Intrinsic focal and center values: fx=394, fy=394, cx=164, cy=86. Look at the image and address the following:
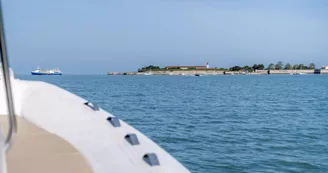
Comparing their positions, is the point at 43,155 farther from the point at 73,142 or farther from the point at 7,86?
the point at 7,86

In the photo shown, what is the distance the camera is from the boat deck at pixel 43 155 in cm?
199

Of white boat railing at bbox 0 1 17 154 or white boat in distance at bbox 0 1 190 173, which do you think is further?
white boat in distance at bbox 0 1 190 173

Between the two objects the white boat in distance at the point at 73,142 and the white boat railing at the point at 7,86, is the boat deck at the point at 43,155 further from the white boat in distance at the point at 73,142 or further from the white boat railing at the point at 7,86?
the white boat railing at the point at 7,86

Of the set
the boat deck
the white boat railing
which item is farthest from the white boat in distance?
the white boat railing

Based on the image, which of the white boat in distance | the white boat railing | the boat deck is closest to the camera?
the white boat railing

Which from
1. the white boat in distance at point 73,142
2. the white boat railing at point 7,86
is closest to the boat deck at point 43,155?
the white boat in distance at point 73,142

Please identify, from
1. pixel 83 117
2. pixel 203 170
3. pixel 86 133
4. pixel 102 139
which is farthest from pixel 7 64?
Result: pixel 203 170

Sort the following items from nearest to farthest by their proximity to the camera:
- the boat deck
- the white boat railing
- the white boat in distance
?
1. the white boat railing
2. the white boat in distance
3. the boat deck

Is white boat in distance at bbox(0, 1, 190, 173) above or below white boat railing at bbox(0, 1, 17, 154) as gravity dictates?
below

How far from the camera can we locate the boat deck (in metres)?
1.99

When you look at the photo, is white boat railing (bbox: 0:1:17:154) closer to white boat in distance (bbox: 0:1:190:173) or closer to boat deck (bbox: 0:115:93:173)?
white boat in distance (bbox: 0:1:190:173)

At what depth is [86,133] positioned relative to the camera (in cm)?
207

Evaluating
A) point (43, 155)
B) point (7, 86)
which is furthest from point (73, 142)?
point (7, 86)

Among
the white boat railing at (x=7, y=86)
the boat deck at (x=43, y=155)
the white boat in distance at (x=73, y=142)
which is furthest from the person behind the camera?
the boat deck at (x=43, y=155)
